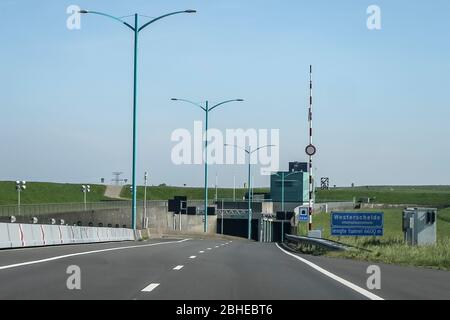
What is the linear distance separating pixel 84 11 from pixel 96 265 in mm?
25235

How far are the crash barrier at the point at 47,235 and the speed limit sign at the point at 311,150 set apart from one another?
12402 mm

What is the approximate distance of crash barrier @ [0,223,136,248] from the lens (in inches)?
1190

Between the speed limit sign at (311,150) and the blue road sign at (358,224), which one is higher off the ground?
the speed limit sign at (311,150)

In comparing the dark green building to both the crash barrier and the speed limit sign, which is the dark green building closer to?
the crash barrier

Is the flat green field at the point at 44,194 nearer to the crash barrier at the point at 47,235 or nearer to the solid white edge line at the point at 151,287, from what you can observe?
the crash barrier at the point at 47,235

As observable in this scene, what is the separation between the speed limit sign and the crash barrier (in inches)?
488

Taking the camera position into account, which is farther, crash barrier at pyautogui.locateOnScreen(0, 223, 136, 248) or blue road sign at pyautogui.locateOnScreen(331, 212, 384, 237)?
blue road sign at pyautogui.locateOnScreen(331, 212, 384, 237)

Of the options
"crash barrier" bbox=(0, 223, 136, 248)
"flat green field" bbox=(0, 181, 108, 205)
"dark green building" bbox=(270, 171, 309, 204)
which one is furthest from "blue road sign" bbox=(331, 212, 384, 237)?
"flat green field" bbox=(0, 181, 108, 205)

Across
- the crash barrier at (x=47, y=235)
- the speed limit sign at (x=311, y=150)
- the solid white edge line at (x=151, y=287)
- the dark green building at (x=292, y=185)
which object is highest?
the speed limit sign at (x=311, y=150)

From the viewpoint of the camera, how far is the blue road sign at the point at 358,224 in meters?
36.2

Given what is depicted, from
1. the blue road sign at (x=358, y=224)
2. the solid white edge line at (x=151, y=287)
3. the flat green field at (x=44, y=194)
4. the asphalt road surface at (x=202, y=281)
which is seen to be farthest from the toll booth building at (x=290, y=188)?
the solid white edge line at (x=151, y=287)

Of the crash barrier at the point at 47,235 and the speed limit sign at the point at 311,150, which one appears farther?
the speed limit sign at the point at 311,150

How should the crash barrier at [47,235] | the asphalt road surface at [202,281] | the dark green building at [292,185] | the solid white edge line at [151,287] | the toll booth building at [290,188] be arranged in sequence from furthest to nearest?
1. the dark green building at [292,185]
2. the toll booth building at [290,188]
3. the crash barrier at [47,235]
4. the solid white edge line at [151,287]
5. the asphalt road surface at [202,281]
